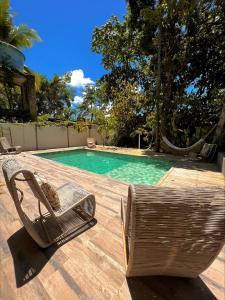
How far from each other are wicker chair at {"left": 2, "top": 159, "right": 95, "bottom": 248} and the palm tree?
580 inches

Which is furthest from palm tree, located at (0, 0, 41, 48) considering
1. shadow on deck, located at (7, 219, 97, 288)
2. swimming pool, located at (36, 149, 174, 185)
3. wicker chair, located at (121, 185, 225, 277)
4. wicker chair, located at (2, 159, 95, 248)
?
wicker chair, located at (121, 185, 225, 277)

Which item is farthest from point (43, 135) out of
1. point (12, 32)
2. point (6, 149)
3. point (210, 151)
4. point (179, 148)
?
point (210, 151)

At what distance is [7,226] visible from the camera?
8.11 feet

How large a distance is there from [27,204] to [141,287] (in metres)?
2.52

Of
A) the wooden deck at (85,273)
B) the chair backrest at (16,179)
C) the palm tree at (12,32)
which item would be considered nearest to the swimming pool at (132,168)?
the wooden deck at (85,273)

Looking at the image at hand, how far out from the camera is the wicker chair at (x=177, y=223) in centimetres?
103

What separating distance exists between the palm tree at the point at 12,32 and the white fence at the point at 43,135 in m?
7.23

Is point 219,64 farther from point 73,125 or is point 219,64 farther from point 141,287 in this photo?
point 141,287

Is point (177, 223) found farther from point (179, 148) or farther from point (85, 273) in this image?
point (179, 148)

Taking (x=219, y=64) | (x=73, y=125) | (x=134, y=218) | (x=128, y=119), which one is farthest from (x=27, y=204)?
(x=219, y=64)

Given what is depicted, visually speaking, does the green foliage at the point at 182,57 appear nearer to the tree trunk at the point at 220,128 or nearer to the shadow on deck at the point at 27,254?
the tree trunk at the point at 220,128

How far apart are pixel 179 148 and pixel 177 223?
787cm

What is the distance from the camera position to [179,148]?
831 centimetres

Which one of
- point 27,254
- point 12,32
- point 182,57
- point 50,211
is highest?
point 12,32
